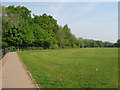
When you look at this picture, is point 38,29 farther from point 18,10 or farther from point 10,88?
point 10,88

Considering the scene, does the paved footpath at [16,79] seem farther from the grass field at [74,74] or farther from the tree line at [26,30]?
the tree line at [26,30]

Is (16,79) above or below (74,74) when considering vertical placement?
above

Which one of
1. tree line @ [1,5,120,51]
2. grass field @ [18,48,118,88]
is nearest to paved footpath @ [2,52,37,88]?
grass field @ [18,48,118,88]

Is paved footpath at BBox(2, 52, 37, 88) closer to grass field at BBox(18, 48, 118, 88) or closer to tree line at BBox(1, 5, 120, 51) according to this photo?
grass field at BBox(18, 48, 118, 88)

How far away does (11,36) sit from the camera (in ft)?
190

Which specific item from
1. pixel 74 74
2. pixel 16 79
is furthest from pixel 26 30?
pixel 16 79

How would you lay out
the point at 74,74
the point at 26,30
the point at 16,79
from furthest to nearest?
1. the point at 26,30
2. the point at 74,74
3. the point at 16,79

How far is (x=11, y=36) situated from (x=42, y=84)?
50697mm

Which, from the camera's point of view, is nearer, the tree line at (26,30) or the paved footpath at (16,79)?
the paved footpath at (16,79)

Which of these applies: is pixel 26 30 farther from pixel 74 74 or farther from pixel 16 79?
pixel 16 79

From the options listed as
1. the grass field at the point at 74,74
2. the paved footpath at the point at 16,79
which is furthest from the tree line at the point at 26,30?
the paved footpath at the point at 16,79

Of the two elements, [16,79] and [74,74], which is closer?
[16,79]

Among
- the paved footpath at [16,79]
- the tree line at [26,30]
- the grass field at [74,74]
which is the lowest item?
the grass field at [74,74]

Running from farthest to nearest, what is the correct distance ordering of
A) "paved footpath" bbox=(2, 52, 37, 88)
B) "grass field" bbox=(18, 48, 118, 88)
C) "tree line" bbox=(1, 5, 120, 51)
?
"tree line" bbox=(1, 5, 120, 51)
"grass field" bbox=(18, 48, 118, 88)
"paved footpath" bbox=(2, 52, 37, 88)
